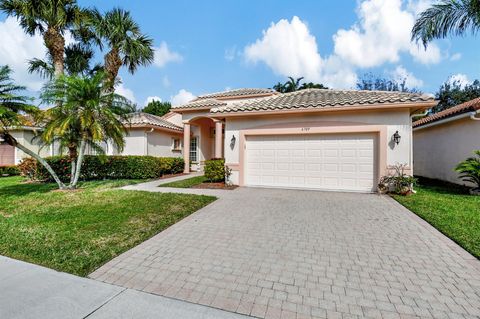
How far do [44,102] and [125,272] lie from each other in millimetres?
8768

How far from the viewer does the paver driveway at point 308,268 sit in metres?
2.70

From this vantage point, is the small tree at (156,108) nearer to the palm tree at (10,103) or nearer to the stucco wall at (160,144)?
the stucco wall at (160,144)

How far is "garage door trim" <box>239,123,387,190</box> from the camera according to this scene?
350 inches

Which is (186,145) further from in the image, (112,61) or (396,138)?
(396,138)

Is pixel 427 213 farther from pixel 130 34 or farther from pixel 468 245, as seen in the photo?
pixel 130 34

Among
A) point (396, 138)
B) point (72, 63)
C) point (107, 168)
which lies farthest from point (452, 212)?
point (72, 63)

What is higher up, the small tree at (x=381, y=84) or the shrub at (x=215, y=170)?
the small tree at (x=381, y=84)

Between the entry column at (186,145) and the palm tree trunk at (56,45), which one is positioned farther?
the entry column at (186,145)

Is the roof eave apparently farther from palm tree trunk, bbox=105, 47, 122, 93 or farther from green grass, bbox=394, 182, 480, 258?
palm tree trunk, bbox=105, 47, 122, 93

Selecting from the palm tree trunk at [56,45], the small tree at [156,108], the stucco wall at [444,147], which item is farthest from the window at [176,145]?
the small tree at [156,108]

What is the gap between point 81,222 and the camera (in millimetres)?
5523

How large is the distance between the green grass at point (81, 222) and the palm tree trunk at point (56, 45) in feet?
23.1

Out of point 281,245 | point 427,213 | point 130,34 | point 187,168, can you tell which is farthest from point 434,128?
point 130,34

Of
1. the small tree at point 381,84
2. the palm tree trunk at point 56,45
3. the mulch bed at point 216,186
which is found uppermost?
the small tree at point 381,84
